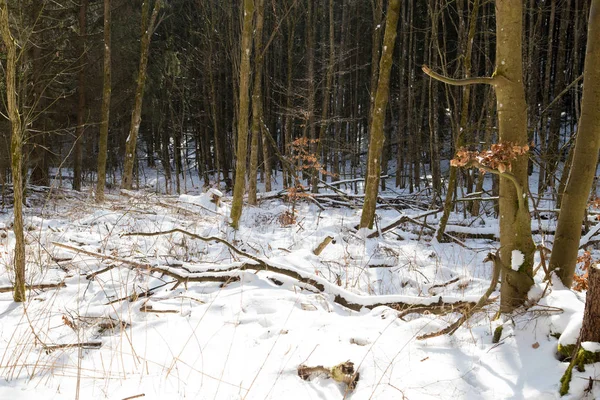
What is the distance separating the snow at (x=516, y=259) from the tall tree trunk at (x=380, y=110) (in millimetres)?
4534

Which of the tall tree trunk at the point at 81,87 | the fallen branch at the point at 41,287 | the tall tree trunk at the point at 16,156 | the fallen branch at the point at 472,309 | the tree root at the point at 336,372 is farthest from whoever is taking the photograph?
the tall tree trunk at the point at 81,87

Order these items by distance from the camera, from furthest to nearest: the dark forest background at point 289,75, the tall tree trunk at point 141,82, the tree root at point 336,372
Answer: the tall tree trunk at point 141,82 → the dark forest background at point 289,75 → the tree root at point 336,372

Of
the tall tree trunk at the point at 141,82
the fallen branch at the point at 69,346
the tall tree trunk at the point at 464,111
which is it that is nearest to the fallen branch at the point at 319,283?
the fallen branch at the point at 69,346

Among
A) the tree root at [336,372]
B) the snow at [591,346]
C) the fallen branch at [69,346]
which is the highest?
the snow at [591,346]

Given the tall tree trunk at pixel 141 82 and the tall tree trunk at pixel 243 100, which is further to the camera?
Answer: the tall tree trunk at pixel 141 82

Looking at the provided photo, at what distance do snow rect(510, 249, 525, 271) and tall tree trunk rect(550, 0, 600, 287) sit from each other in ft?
1.00

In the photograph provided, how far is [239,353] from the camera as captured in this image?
2662 mm

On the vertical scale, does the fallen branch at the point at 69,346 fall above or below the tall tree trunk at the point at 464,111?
below

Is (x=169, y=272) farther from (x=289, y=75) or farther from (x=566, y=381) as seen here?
(x=289, y=75)

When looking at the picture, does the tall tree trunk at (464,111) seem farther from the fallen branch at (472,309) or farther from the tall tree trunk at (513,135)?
the fallen branch at (472,309)

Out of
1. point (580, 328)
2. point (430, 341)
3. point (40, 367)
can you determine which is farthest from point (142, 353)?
point (580, 328)

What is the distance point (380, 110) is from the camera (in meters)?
7.09

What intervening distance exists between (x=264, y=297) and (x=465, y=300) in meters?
1.65

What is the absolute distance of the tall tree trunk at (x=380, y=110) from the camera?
666 cm
